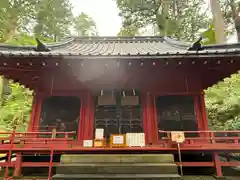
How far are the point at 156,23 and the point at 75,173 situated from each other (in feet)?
59.1

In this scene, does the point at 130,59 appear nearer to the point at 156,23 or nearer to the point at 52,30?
the point at 156,23

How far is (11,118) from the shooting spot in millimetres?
13047

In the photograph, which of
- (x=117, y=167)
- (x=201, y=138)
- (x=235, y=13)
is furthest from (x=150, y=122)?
(x=235, y=13)

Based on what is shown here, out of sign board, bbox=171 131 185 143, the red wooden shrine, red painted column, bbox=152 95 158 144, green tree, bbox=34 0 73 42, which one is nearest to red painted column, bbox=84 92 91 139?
the red wooden shrine

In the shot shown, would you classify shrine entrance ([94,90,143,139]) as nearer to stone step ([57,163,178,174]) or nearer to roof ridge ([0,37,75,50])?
stone step ([57,163,178,174])

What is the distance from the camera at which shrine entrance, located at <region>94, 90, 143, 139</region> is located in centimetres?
590

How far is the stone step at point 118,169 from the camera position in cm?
433

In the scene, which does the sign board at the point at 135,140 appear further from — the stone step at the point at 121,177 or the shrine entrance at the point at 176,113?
the shrine entrance at the point at 176,113

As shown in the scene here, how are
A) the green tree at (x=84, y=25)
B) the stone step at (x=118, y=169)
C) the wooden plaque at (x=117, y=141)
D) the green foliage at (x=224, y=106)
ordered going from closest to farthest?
the stone step at (x=118, y=169) → the wooden plaque at (x=117, y=141) → the green foliage at (x=224, y=106) → the green tree at (x=84, y=25)

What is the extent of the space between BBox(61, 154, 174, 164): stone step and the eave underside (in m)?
2.46

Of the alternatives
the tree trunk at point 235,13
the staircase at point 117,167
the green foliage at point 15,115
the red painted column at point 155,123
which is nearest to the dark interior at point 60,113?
the staircase at point 117,167

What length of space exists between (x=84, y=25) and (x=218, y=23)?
20113mm

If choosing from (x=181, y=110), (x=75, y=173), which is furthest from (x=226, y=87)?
(x=75, y=173)

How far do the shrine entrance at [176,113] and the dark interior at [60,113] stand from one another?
9.64ft
